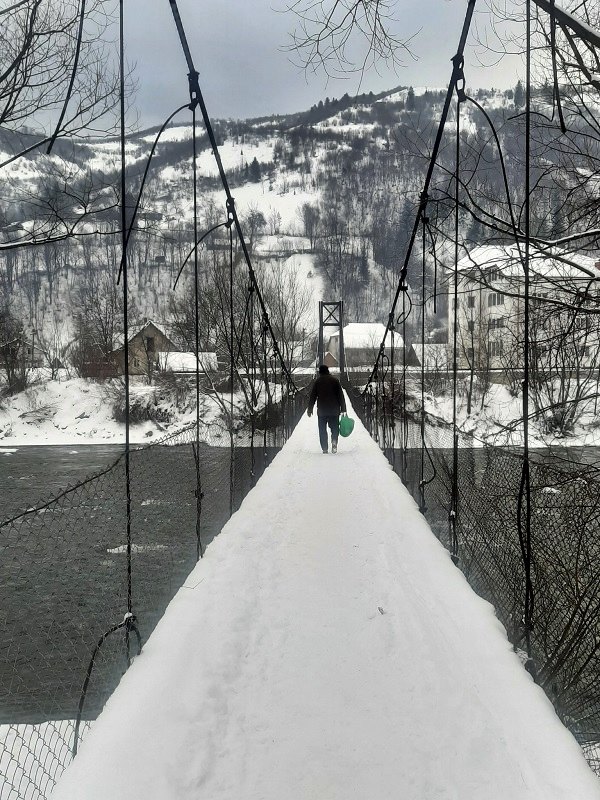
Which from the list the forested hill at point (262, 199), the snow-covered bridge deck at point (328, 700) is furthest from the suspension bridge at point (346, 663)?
the forested hill at point (262, 199)

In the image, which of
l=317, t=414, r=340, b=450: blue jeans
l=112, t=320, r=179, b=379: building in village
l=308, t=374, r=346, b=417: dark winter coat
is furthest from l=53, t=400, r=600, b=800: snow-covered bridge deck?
l=112, t=320, r=179, b=379: building in village

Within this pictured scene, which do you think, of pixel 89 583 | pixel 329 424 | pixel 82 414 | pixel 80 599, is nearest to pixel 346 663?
pixel 80 599

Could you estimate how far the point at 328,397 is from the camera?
308 inches

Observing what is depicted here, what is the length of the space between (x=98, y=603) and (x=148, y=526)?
2278 millimetres

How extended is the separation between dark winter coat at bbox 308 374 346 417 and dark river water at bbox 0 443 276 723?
34.9 inches

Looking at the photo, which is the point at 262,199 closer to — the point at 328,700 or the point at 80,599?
the point at 80,599

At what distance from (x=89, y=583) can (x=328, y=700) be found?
5.33 metres

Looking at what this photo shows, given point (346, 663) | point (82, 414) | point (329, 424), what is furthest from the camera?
point (82, 414)

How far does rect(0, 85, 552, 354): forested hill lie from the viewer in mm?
5023

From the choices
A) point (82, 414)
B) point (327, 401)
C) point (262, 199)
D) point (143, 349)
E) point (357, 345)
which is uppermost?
point (262, 199)

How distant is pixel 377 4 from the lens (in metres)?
2.30

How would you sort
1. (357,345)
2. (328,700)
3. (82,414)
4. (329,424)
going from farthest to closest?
(357,345) → (82,414) → (329,424) → (328,700)

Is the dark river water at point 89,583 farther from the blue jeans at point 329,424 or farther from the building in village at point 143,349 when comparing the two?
the building in village at point 143,349

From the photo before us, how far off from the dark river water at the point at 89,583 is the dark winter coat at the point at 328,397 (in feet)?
2.91
